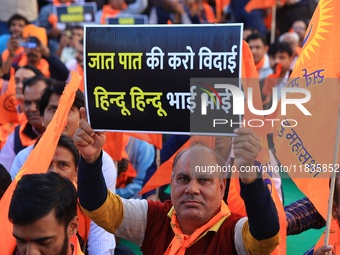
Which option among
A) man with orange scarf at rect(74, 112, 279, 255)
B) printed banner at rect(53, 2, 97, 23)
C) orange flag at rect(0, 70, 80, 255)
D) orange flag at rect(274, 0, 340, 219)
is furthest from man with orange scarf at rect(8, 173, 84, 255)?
printed banner at rect(53, 2, 97, 23)

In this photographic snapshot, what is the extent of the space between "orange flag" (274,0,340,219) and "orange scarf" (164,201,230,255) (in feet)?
2.56

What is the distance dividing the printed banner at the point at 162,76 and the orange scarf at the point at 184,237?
0.43 metres

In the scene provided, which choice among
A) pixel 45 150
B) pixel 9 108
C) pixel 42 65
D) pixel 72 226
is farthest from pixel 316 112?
pixel 42 65

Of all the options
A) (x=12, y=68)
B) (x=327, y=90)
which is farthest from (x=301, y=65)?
(x=12, y=68)

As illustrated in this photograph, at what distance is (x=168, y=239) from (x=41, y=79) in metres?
3.12

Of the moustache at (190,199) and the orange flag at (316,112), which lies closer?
the moustache at (190,199)

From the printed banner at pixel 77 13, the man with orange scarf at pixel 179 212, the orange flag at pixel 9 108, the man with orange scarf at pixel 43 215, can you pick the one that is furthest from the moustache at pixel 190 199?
the printed banner at pixel 77 13

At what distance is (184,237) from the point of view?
356 centimetres

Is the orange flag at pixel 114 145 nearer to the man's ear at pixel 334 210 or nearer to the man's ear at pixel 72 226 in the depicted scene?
the man's ear at pixel 334 210

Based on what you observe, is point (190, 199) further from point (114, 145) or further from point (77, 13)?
point (77, 13)

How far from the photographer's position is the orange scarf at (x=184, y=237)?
A: 11.6ft

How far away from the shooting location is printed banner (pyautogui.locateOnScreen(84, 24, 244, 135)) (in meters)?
3.35

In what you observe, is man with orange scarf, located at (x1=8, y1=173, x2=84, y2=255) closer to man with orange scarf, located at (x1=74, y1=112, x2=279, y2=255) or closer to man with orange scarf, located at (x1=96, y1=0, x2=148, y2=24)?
man with orange scarf, located at (x1=74, y1=112, x2=279, y2=255)

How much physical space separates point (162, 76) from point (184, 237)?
27.4 inches
